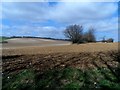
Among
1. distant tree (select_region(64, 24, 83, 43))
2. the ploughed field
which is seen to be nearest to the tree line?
distant tree (select_region(64, 24, 83, 43))

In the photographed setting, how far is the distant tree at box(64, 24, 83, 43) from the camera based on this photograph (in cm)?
8412

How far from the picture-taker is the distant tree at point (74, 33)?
8412cm

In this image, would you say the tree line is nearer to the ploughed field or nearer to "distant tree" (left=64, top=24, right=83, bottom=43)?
"distant tree" (left=64, top=24, right=83, bottom=43)

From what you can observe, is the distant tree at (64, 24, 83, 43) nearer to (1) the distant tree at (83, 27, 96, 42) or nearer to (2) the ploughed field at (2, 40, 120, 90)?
(1) the distant tree at (83, 27, 96, 42)

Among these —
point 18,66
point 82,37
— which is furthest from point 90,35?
point 18,66

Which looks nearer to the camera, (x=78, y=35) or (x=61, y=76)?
(x=61, y=76)

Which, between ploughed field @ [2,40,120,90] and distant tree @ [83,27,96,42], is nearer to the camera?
ploughed field @ [2,40,120,90]

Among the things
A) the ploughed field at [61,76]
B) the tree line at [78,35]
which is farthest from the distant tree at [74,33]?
the ploughed field at [61,76]

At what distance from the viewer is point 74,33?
281 feet

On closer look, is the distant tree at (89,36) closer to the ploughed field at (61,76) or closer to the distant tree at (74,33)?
the distant tree at (74,33)

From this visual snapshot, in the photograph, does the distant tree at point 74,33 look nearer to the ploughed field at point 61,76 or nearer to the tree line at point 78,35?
the tree line at point 78,35

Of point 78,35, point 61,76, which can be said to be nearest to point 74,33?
point 78,35

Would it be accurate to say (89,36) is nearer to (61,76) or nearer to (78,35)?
(78,35)

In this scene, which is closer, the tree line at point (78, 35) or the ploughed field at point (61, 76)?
the ploughed field at point (61, 76)
